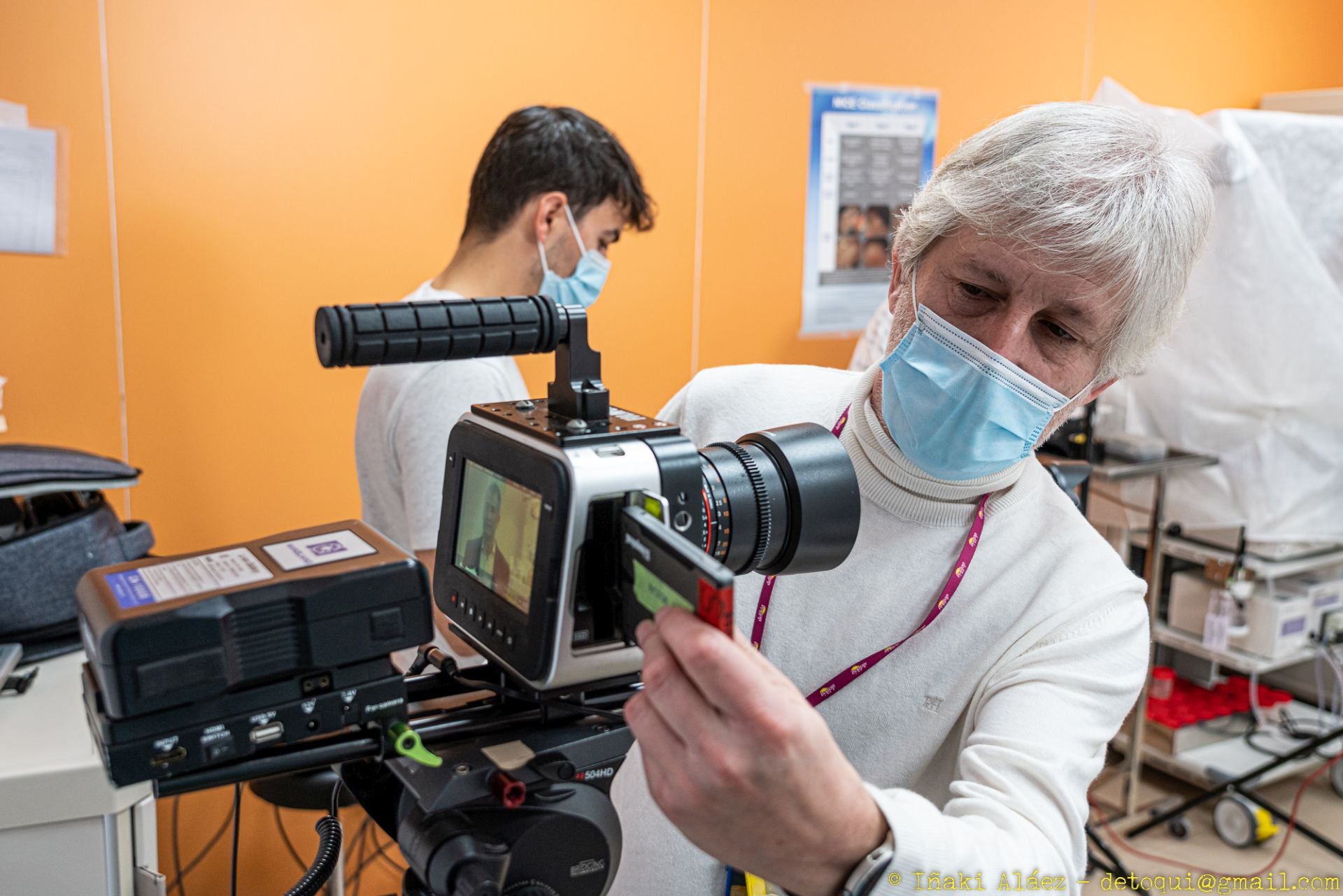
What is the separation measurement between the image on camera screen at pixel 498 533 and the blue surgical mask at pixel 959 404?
471mm

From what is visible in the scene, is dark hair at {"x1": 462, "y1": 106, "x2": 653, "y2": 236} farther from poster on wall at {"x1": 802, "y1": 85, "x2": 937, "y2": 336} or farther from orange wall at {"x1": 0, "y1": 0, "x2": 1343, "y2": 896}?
poster on wall at {"x1": 802, "y1": 85, "x2": 937, "y2": 336}

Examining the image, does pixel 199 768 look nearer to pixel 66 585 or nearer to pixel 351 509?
pixel 66 585

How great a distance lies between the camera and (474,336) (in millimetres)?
664

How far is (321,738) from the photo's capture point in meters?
0.64

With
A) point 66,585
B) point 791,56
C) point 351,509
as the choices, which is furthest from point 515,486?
point 791,56

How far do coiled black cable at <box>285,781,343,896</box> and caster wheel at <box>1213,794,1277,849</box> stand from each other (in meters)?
2.62

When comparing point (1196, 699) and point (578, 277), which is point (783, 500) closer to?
point (578, 277)

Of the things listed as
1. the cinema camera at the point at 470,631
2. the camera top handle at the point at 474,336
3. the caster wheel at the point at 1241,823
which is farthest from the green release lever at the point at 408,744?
the caster wheel at the point at 1241,823

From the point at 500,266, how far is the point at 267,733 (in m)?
1.25

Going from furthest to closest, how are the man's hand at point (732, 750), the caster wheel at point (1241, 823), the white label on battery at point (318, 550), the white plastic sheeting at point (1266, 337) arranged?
the caster wheel at point (1241, 823) → the white plastic sheeting at point (1266, 337) → the white label on battery at point (318, 550) → the man's hand at point (732, 750)

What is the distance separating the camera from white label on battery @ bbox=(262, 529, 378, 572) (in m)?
0.64

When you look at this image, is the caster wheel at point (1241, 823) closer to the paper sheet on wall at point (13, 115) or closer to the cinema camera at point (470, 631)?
the cinema camera at point (470, 631)

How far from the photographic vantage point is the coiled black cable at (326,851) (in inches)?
32.3

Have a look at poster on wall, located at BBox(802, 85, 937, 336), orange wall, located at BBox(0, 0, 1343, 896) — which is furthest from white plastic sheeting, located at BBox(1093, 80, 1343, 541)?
orange wall, located at BBox(0, 0, 1343, 896)
